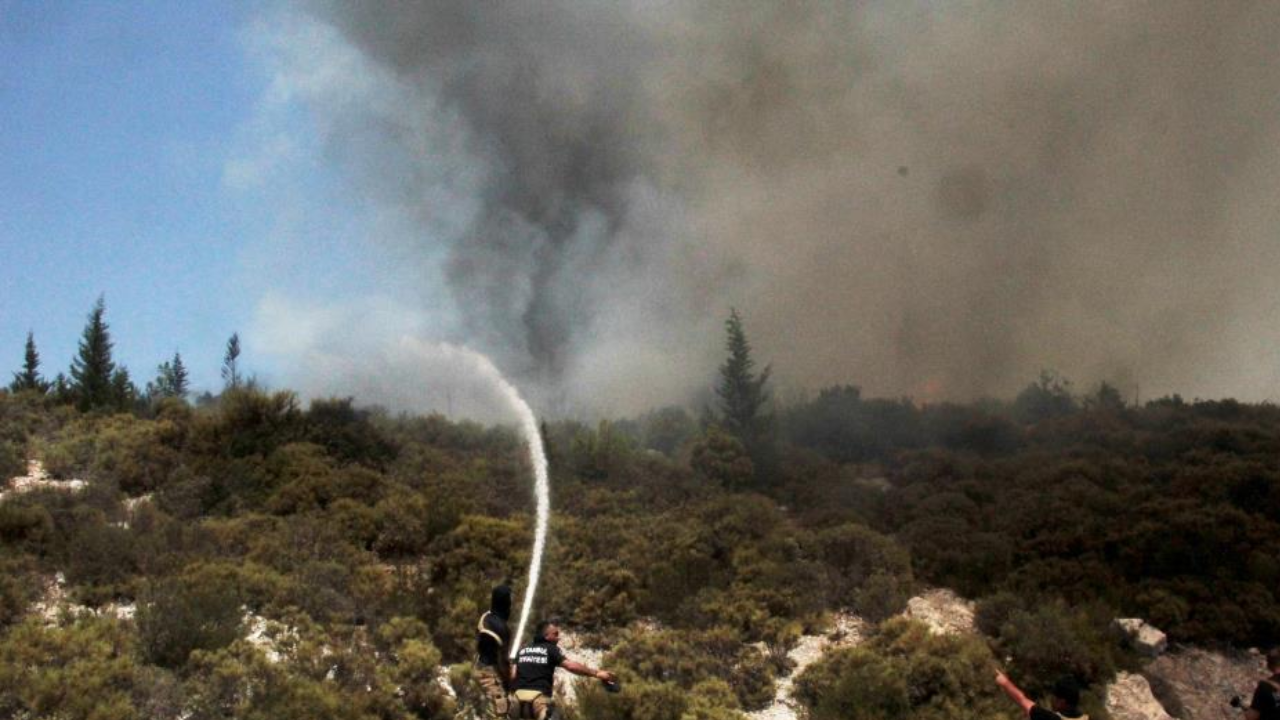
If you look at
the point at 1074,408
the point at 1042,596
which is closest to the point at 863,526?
the point at 1042,596

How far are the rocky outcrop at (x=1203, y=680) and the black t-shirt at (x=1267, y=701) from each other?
6756mm

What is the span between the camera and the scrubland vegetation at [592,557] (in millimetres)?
10977

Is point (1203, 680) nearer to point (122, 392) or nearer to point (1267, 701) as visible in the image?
point (1267, 701)

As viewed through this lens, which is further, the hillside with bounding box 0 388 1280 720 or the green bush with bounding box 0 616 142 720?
the hillside with bounding box 0 388 1280 720

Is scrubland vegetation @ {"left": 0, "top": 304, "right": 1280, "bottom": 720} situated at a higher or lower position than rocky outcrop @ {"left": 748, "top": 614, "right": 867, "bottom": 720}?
higher

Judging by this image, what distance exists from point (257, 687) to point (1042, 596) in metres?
13.2

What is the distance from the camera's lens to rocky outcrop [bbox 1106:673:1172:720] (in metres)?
13.3

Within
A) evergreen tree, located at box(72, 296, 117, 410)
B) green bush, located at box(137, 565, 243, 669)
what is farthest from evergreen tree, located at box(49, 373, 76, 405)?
green bush, located at box(137, 565, 243, 669)

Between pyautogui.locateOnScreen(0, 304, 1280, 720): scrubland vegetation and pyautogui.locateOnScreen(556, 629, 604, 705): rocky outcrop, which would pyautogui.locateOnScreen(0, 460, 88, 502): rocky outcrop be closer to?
pyautogui.locateOnScreen(0, 304, 1280, 720): scrubland vegetation

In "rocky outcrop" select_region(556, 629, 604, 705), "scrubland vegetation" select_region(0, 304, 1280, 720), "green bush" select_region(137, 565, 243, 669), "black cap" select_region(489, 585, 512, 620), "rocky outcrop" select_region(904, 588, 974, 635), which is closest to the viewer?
"black cap" select_region(489, 585, 512, 620)

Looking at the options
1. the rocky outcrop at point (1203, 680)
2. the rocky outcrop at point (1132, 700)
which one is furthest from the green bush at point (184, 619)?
the rocky outcrop at point (1203, 680)

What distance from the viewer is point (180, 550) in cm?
1462

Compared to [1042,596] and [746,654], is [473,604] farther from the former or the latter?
[1042,596]

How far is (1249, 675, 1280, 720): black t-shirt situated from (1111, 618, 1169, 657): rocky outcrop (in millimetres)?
7717
